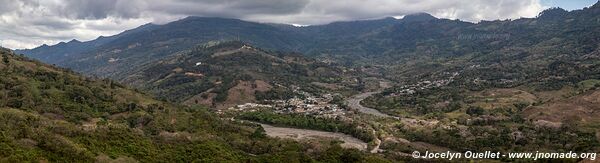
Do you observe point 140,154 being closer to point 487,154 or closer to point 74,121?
point 74,121

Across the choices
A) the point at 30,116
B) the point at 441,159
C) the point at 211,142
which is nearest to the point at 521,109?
the point at 441,159

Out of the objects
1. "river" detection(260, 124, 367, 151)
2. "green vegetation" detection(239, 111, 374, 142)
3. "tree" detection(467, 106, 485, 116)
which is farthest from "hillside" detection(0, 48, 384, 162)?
"tree" detection(467, 106, 485, 116)

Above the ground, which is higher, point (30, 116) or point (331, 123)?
point (30, 116)

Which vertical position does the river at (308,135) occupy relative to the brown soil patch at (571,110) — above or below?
below

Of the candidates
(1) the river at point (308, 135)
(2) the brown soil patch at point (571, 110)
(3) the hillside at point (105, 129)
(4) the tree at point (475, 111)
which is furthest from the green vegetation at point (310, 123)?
(2) the brown soil patch at point (571, 110)

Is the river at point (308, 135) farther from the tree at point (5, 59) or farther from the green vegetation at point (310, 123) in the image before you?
the tree at point (5, 59)

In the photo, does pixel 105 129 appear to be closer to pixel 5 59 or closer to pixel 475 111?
pixel 5 59

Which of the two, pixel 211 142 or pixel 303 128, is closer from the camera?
pixel 211 142

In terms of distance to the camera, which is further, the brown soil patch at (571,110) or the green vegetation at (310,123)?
the brown soil patch at (571,110)
